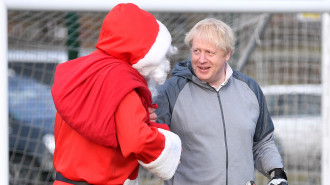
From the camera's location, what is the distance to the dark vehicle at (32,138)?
18.4 ft

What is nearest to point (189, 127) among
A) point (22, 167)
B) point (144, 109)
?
point (144, 109)

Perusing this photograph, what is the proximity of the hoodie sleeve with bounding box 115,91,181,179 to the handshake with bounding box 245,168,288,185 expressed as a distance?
0.64 metres

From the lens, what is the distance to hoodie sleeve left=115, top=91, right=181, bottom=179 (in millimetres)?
2055

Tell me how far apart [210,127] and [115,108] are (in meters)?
0.70

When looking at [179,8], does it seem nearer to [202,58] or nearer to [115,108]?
[202,58]

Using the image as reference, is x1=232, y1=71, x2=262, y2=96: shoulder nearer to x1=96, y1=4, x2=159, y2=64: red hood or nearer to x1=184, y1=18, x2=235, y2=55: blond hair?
x1=184, y1=18, x2=235, y2=55: blond hair

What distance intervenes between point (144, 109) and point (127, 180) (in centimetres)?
34

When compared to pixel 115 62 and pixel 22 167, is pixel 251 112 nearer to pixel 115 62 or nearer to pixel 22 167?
pixel 115 62

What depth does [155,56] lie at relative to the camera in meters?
2.24

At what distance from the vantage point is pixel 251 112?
274 cm

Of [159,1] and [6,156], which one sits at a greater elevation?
[159,1]

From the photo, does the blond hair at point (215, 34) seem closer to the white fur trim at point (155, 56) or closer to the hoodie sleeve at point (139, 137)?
the white fur trim at point (155, 56)
